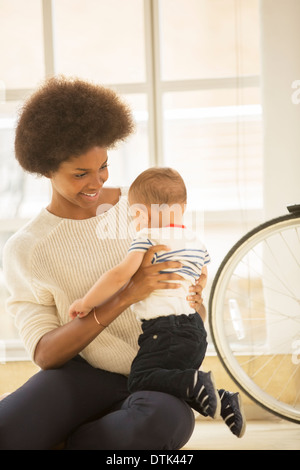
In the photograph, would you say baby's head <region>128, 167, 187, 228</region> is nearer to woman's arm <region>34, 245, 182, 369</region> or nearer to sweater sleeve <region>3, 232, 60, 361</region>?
woman's arm <region>34, 245, 182, 369</region>

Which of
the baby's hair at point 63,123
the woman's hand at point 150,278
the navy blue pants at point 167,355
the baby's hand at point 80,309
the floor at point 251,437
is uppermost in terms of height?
the baby's hair at point 63,123

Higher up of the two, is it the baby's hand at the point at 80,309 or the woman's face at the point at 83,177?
the woman's face at the point at 83,177

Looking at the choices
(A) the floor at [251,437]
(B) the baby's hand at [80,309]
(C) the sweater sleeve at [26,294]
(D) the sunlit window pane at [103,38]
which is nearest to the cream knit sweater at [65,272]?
(C) the sweater sleeve at [26,294]

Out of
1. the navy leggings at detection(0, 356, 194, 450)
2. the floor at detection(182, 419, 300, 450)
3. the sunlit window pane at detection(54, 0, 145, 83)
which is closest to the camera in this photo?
the navy leggings at detection(0, 356, 194, 450)

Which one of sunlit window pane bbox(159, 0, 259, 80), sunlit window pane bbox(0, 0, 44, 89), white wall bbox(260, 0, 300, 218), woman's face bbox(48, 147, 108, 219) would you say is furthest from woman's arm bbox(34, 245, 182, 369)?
sunlit window pane bbox(0, 0, 44, 89)

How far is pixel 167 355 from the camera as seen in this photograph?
1.20 m

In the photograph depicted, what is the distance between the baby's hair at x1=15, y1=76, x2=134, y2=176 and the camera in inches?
52.6

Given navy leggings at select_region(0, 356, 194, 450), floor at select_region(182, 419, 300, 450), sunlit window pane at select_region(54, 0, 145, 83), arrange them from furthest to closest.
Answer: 1. sunlit window pane at select_region(54, 0, 145, 83)
2. floor at select_region(182, 419, 300, 450)
3. navy leggings at select_region(0, 356, 194, 450)

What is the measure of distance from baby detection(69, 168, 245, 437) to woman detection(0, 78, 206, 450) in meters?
0.03

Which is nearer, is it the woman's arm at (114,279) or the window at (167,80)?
the woman's arm at (114,279)

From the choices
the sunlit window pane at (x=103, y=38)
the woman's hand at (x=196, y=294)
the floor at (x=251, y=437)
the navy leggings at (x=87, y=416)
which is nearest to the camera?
the navy leggings at (x=87, y=416)

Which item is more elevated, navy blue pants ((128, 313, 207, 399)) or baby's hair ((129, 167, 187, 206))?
baby's hair ((129, 167, 187, 206))

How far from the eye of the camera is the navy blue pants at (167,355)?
119cm

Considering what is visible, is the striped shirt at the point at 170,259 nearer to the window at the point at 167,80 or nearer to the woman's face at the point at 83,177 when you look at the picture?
the woman's face at the point at 83,177
